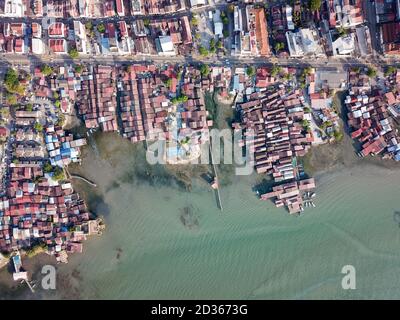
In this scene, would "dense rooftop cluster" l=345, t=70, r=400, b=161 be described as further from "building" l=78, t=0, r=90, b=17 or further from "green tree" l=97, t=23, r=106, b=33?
"building" l=78, t=0, r=90, b=17

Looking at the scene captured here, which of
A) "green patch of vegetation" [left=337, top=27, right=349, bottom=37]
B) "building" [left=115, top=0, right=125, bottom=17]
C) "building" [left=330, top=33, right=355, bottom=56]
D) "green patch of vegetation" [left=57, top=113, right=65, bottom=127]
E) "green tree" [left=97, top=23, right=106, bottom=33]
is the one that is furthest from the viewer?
"green patch of vegetation" [left=57, top=113, right=65, bottom=127]

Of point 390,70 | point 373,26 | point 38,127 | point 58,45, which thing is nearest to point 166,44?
point 58,45

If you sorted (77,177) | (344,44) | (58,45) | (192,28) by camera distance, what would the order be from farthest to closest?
(77,177) → (192,28) → (58,45) → (344,44)

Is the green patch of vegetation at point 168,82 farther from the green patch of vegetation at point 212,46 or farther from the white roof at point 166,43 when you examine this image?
the green patch of vegetation at point 212,46

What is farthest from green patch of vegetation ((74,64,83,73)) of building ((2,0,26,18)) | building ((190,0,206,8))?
building ((190,0,206,8))

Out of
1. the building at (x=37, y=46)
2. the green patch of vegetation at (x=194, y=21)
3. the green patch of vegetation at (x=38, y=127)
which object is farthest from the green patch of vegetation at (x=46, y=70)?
the green patch of vegetation at (x=194, y=21)

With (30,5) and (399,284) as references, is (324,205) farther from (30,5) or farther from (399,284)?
(30,5)

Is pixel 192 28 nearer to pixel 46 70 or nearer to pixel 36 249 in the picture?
pixel 46 70

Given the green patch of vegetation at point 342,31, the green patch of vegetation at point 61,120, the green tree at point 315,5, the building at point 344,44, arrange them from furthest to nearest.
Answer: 1. the green patch of vegetation at point 61,120
2. the green patch of vegetation at point 342,31
3. the green tree at point 315,5
4. the building at point 344,44

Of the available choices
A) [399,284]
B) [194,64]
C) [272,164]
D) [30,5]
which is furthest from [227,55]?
[399,284]

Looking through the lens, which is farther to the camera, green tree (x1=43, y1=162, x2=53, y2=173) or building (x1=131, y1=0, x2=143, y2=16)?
green tree (x1=43, y1=162, x2=53, y2=173)

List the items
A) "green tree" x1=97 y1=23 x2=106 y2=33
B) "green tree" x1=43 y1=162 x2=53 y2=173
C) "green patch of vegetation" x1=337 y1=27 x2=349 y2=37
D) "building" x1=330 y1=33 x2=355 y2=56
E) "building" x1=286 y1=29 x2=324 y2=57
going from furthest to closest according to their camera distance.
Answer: "green tree" x1=43 y1=162 x2=53 y2=173, "green tree" x1=97 y1=23 x2=106 y2=33, "building" x1=286 y1=29 x2=324 y2=57, "green patch of vegetation" x1=337 y1=27 x2=349 y2=37, "building" x1=330 y1=33 x2=355 y2=56
